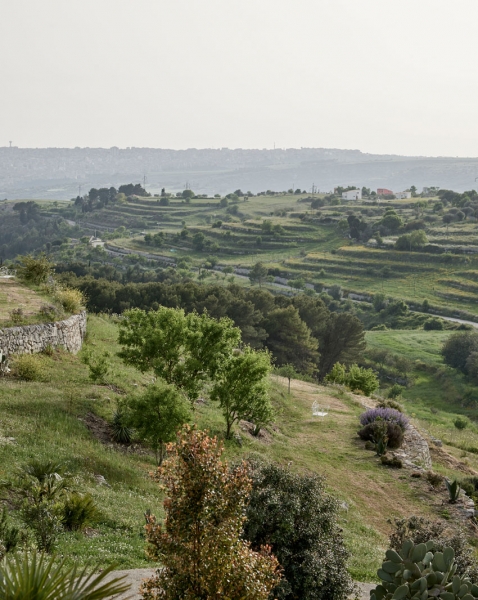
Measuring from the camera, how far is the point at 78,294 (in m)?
31.7

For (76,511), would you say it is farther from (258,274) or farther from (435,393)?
(258,274)

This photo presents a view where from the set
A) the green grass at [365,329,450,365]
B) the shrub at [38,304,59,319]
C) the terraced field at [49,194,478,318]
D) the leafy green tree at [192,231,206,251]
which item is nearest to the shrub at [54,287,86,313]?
A: the shrub at [38,304,59,319]

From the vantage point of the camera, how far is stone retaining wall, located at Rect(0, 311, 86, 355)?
2412 centimetres

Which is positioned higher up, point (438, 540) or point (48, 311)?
point (48, 311)

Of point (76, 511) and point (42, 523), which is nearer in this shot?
point (42, 523)

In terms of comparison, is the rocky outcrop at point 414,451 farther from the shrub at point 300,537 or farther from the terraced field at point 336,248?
the terraced field at point 336,248

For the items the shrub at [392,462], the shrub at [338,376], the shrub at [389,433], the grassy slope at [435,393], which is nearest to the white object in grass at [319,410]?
the shrub at [389,433]

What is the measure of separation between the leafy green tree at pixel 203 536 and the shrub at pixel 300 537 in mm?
3299

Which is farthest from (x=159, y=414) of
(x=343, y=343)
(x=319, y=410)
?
(x=343, y=343)

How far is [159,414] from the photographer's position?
735 inches

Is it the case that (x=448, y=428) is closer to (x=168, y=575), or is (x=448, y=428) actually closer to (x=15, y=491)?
(x=15, y=491)

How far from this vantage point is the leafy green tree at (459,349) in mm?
66875

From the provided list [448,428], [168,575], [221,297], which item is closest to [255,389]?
[168,575]

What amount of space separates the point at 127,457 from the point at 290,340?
38316 mm
